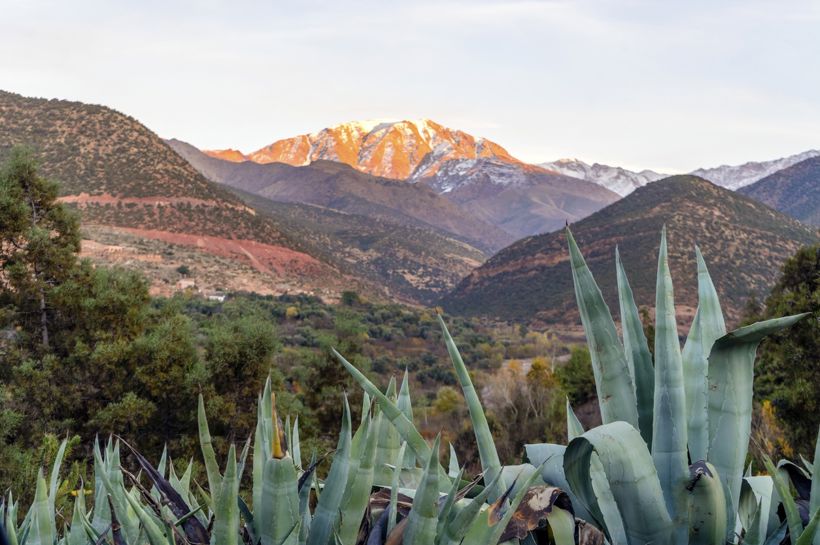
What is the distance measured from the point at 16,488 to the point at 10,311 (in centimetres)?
571

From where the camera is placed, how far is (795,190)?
311 feet

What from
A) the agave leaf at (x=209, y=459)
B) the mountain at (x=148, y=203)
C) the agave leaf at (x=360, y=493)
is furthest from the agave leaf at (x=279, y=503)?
the mountain at (x=148, y=203)

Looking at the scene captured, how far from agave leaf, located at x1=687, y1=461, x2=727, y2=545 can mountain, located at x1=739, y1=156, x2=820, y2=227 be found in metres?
95.3

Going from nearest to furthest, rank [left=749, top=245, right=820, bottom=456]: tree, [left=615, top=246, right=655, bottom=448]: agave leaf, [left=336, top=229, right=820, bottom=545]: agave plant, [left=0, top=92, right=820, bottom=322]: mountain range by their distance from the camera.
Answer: [left=336, top=229, right=820, bottom=545]: agave plant, [left=615, top=246, right=655, bottom=448]: agave leaf, [left=749, top=245, right=820, bottom=456]: tree, [left=0, top=92, right=820, bottom=322]: mountain range

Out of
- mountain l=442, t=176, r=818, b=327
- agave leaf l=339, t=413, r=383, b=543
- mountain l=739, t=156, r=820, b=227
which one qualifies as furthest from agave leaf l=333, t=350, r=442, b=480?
mountain l=739, t=156, r=820, b=227

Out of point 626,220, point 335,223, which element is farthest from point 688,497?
point 335,223

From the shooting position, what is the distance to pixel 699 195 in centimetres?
5691

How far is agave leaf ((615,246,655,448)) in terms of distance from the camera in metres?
1.85

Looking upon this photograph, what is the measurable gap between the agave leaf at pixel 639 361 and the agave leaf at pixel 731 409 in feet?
0.56

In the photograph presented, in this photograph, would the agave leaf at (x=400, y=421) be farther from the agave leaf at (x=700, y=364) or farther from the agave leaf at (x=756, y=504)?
the agave leaf at (x=756, y=504)

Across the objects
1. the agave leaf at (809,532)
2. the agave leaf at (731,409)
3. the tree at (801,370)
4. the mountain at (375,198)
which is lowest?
the tree at (801,370)

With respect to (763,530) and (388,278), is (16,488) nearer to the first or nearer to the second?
(763,530)

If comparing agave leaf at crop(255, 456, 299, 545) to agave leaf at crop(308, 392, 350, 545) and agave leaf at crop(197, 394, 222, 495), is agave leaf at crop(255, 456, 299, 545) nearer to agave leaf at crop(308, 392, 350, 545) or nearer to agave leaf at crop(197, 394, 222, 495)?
agave leaf at crop(308, 392, 350, 545)

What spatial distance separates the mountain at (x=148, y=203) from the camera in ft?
143
